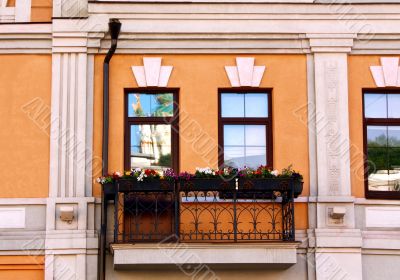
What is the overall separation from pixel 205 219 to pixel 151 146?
4.80 ft

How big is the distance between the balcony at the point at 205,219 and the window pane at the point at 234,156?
0.64 m

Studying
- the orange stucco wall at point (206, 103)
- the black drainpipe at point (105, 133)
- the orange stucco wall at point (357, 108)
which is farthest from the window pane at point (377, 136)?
the black drainpipe at point (105, 133)

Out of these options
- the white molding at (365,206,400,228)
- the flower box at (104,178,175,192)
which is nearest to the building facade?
the white molding at (365,206,400,228)

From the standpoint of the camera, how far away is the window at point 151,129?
610 inches

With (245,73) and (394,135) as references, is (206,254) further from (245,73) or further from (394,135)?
(394,135)

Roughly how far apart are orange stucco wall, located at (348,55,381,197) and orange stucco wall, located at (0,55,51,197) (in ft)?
15.4

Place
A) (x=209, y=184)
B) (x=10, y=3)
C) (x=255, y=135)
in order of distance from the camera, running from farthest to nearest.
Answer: (x=10, y=3), (x=255, y=135), (x=209, y=184)

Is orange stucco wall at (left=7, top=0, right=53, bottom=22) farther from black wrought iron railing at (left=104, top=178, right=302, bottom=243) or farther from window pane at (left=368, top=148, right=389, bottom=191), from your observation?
window pane at (left=368, top=148, right=389, bottom=191)

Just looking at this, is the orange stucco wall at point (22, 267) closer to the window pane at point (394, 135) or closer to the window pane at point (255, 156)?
the window pane at point (255, 156)

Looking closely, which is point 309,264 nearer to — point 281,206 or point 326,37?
point 281,206

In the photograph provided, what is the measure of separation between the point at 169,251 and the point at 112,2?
405cm

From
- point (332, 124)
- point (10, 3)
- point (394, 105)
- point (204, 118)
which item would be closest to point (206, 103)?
point (204, 118)

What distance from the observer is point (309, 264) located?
15.0 meters

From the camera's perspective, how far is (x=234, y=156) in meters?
15.6
